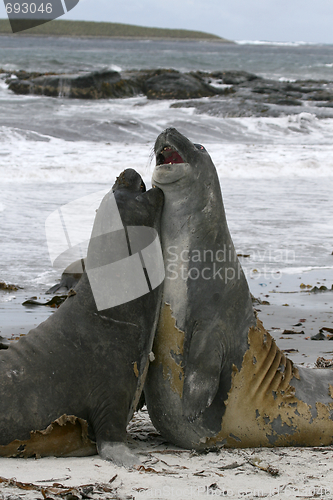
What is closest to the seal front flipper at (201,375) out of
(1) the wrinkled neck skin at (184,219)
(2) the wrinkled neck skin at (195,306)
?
(2) the wrinkled neck skin at (195,306)

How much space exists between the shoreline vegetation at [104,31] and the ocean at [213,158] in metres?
115

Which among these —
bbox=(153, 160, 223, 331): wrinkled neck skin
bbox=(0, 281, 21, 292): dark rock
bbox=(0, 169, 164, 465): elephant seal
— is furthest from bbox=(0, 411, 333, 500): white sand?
bbox=(0, 281, 21, 292): dark rock

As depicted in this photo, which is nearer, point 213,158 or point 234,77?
point 213,158

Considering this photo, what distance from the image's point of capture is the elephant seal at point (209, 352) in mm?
3736

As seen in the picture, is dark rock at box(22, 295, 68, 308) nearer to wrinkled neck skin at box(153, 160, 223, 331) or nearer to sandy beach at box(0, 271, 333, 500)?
sandy beach at box(0, 271, 333, 500)

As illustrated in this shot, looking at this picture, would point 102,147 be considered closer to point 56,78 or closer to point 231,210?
point 231,210

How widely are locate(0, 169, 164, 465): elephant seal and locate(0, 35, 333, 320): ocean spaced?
1.01 m

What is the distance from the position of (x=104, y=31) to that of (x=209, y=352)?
17052 centimetres

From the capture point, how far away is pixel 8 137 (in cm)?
1955

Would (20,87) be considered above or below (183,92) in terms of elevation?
below

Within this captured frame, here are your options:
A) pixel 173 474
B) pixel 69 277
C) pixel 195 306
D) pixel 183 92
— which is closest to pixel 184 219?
pixel 195 306

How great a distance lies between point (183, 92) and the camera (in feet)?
125

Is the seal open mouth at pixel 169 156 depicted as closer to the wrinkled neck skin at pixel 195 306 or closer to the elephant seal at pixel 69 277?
the wrinkled neck skin at pixel 195 306

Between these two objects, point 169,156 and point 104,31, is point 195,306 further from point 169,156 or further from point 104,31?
point 104,31
